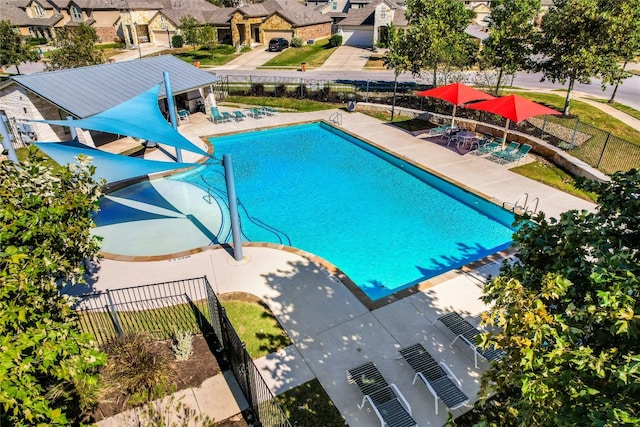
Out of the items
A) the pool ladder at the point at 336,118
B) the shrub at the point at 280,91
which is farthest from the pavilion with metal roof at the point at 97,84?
the pool ladder at the point at 336,118

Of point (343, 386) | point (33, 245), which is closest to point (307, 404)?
point (343, 386)

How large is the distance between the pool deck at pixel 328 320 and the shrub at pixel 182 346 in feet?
3.21

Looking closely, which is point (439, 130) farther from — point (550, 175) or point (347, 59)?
point (347, 59)

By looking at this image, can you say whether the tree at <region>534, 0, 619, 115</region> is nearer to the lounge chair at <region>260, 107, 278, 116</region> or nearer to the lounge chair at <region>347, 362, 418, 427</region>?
the lounge chair at <region>260, 107, 278, 116</region>

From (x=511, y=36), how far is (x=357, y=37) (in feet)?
129

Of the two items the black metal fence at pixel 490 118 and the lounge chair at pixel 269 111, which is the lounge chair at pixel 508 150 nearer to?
the black metal fence at pixel 490 118

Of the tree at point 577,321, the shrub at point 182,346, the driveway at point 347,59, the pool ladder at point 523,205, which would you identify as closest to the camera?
the tree at point 577,321

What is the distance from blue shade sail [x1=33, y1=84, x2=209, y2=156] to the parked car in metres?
41.4

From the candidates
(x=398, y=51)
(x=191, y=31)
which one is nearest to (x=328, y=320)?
(x=398, y=51)

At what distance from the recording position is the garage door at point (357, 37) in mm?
59094

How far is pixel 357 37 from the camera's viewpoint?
60.1m

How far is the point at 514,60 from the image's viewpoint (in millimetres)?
25203

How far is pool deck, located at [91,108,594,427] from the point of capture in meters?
8.41

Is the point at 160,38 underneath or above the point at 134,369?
above
